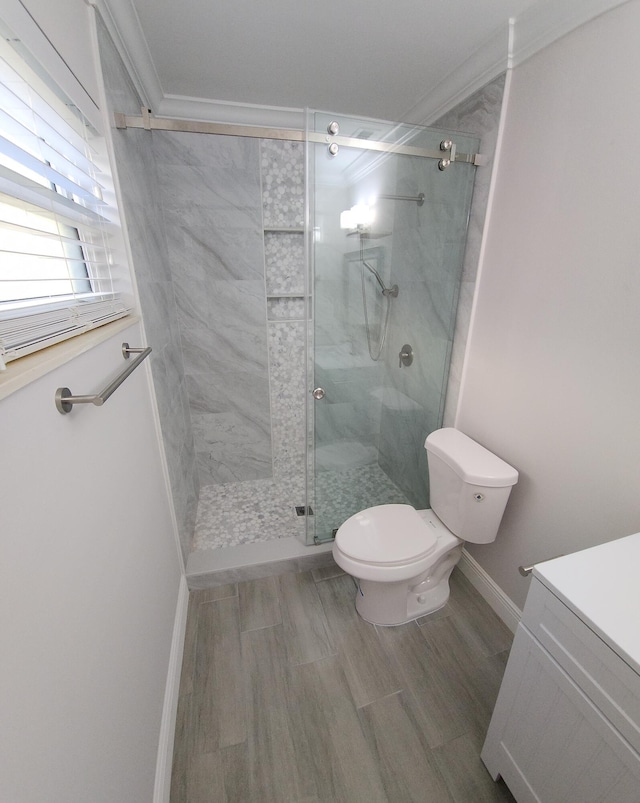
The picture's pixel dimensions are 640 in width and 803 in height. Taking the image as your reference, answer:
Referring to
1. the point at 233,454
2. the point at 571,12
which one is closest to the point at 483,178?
the point at 571,12

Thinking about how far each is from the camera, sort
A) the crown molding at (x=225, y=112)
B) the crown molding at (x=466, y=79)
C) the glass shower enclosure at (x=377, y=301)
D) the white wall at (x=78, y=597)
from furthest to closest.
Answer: the crown molding at (x=225, y=112) → the glass shower enclosure at (x=377, y=301) → the crown molding at (x=466, y=79) → the white wall at (x=78, y=597)

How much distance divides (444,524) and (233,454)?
4.99 ft

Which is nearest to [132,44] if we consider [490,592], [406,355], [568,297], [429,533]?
[406,355]

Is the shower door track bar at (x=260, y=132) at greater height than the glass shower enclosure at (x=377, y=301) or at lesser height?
greater

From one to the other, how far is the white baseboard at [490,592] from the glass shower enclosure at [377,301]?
1.31 feet

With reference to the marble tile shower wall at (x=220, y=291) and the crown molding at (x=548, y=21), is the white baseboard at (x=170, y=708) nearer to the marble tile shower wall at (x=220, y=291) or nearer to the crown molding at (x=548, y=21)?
the marble tile shower wall at (x=220, y=291)

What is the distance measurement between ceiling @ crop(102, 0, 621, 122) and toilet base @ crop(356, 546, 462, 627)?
82.0 inches

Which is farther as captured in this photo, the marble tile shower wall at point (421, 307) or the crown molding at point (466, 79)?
the marble tile shower wall at point (421, 307)

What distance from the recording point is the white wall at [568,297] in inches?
40.2

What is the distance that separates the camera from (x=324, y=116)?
1289 millimetres

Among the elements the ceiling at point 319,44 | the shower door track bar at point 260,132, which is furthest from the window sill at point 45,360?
the ceiling at point 319,44

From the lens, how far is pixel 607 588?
2.56 ft

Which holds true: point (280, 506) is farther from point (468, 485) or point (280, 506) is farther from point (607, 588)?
point (607, 588)

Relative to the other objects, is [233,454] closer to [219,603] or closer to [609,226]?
[219,603]
